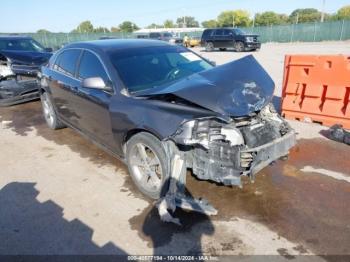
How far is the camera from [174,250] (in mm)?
2986

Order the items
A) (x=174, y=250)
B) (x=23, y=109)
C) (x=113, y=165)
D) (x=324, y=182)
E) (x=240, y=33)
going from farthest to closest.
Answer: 1. (x=240, y=33)
2. (x=23, y=109)
3. (x=113, y=165)
4. (x=324, y=182)
5. (x=174, y=250)

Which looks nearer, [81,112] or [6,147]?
[81,112]

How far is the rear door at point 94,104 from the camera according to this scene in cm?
420

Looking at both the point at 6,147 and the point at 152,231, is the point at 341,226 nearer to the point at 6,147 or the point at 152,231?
the point at 152,231

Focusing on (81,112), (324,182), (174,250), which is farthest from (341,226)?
(81,112)

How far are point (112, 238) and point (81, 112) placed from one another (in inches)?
92.6

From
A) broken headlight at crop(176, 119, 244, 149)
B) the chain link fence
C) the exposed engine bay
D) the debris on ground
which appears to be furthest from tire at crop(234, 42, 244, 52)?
broken headlight at crop(176, 119, 244, 149)

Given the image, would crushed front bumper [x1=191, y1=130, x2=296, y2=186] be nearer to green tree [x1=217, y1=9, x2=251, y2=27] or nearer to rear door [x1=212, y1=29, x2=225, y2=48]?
rear door [x1=212, y1=29, x2=225, y2=48]

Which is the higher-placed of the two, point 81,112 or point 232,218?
point 81,112

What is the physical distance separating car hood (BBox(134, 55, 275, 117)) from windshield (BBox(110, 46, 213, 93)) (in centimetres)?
28

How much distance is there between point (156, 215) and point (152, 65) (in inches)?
79.2

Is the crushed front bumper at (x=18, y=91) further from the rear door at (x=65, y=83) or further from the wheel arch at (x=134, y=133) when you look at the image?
the wheel arch at (x=134, y=133)

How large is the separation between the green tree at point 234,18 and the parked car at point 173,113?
109 meters

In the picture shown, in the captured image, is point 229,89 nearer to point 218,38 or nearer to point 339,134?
point 339,134
